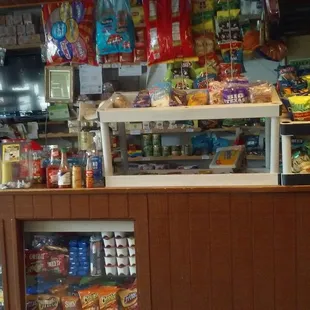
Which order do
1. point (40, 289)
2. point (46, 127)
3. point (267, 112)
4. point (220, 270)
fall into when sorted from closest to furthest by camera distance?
point (267, 112), point (220, 270), point (40, 289), point (46, 127)

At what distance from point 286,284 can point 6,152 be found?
4.65 feet

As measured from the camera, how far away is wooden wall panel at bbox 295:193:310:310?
1.88m

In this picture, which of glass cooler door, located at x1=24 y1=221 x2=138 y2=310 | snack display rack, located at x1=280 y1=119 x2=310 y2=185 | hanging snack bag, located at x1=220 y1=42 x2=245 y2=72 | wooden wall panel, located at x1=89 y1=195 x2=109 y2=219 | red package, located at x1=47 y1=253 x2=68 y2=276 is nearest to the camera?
snack display rack, located at x1=280 y1=119 x2=310 y2=185

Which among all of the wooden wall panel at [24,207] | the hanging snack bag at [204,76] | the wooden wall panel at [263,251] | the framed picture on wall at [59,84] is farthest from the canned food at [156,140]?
the wooden wall panel at [263,251]

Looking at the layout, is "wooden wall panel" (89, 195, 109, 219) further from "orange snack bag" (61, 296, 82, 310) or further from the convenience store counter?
"orange snack bag" (61, 296, 82, 310)

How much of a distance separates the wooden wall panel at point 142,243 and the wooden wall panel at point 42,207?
0.38m

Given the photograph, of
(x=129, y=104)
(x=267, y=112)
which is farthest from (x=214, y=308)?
(x=129, y=104)

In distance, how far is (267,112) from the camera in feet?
6.06

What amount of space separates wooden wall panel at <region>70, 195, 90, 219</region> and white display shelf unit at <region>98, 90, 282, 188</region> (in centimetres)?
→ 13

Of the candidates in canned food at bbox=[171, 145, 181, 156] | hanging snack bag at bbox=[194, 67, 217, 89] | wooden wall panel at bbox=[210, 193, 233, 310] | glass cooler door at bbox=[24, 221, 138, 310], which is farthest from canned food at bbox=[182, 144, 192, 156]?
wooden wall panel at bbox=[210, 193, 233, 310]

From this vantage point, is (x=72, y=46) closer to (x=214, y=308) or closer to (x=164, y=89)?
(x=164, y=89)

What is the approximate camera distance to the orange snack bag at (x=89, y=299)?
2.20 m

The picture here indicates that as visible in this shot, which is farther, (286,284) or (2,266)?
(2,266)

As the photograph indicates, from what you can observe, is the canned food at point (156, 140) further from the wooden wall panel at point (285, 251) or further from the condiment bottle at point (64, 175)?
the wooden wall panel at point (285, 251)
